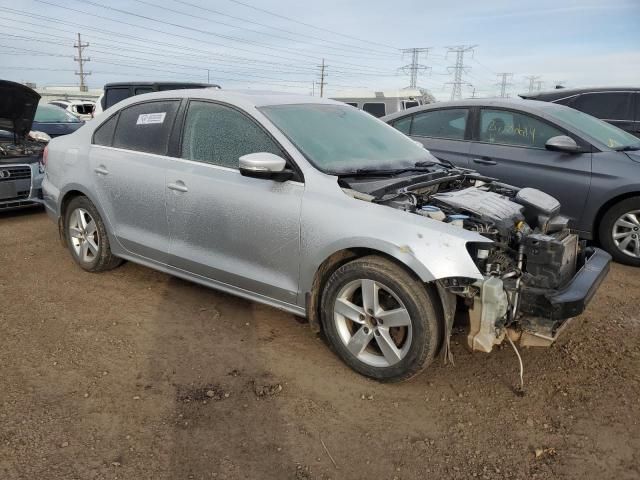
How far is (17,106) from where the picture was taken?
714 cm

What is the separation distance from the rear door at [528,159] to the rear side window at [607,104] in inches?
122

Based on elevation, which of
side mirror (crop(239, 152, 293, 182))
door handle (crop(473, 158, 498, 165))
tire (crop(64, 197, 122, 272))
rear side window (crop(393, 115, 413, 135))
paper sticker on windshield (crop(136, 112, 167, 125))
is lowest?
tire (crop(64, 197, 122, 272))

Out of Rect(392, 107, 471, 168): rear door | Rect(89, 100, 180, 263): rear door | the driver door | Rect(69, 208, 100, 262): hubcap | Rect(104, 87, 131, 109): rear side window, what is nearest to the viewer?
the driver door

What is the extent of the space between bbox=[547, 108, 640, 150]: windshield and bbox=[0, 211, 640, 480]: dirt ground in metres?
2.22

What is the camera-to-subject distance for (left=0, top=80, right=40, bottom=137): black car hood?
6777 millimetres

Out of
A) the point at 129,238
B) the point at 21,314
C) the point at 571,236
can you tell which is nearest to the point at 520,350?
the point at 571,236

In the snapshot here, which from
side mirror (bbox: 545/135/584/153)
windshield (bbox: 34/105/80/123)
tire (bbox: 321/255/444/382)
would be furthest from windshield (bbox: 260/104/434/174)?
windshield (bbox: 34/105/80/123)

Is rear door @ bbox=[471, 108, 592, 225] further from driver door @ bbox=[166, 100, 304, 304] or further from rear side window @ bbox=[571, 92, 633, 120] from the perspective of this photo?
driver door @ bbox=[166, 100, 304, 304]

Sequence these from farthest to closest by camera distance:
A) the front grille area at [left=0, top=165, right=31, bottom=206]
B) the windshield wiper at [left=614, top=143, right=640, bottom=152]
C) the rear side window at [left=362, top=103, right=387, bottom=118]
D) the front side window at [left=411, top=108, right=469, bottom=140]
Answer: the rear side window at [left=362, top=103, right=387, bottom=118] < the front grille area at [left=0, top=165, right=31, bottom=206] < the front side window at [left=411, top=108, right=469, bottom=140] < the windshield wiper at [left=614, top=143, right=640, bottom=152]

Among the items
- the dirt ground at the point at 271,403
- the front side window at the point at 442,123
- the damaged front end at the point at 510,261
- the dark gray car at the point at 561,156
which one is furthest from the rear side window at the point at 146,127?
the front side window at the point at 442,123

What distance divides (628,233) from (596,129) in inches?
50.5

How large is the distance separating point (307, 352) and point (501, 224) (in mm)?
1482

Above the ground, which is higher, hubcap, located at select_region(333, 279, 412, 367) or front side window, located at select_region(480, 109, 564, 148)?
front side window, located at select_region(480, 109, 564, 148)

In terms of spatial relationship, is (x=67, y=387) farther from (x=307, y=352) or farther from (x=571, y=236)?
(x=571, y=236)
